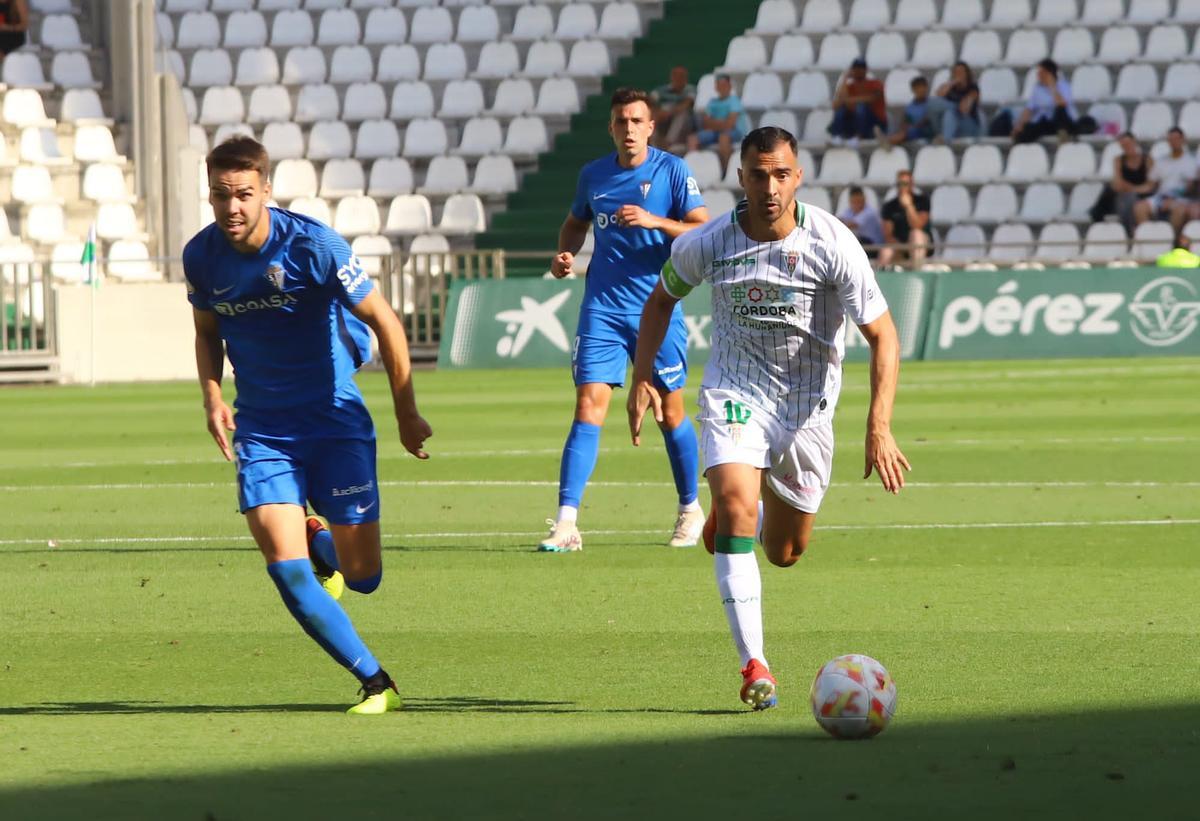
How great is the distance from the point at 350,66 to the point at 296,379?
27.1m

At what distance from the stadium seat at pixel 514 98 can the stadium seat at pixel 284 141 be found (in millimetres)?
2950

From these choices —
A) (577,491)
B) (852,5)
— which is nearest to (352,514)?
(577,491)

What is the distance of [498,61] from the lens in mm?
32844

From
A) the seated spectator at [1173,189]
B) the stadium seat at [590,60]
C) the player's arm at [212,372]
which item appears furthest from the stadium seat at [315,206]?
the player's arm at [212,372]

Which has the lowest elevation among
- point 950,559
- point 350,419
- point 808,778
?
point 950,559

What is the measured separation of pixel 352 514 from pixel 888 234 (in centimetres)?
2119

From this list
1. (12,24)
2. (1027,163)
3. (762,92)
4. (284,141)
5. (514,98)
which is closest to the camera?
(1027,163)

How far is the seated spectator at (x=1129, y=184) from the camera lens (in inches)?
1080

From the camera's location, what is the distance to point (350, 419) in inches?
267

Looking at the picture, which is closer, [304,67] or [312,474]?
[312,474]

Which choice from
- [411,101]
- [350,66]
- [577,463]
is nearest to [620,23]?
[411,101]

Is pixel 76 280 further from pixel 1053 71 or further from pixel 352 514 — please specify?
pixel 352 514

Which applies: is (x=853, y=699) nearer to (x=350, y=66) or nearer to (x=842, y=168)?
(x=842, y=168)

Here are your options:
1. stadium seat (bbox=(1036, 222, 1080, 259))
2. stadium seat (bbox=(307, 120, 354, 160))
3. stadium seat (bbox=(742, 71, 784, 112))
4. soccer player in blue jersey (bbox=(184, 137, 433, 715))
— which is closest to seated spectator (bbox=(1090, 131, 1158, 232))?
stadium seat (bbox=(1036, 222, 1080, 259))
